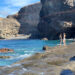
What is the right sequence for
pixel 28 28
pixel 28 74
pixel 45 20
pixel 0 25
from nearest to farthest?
pixel 28 74, pixel 45 20, pixel 0 25, pixel 28 28

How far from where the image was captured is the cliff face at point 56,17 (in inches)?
4151

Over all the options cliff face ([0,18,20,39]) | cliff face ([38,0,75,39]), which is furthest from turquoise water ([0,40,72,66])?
cliff face ([0,18,20,39])

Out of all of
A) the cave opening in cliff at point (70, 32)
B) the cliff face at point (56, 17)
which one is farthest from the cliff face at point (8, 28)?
the cave opening in cliff at point (70, 32)

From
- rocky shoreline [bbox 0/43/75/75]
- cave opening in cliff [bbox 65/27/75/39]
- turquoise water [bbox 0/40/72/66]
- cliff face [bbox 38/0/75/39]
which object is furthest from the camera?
cave opening in cliff [bbox 65/27/75/39]

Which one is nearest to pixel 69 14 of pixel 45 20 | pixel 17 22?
pixel 45 20

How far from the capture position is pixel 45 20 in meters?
126

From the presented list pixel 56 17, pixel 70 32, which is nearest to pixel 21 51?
pixel 70 32

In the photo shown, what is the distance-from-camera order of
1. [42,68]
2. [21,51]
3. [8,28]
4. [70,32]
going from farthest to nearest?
[8,28] → [70,32] → [21,51] → [42,68]

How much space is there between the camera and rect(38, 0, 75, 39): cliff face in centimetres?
10544

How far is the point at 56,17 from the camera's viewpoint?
113000 mm

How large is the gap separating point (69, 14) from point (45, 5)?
970 inches

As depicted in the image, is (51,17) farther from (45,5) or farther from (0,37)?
(0,37)

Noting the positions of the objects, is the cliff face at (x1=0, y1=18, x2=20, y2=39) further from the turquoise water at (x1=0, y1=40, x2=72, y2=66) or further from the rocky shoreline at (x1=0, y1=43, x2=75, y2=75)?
the rocky shoreline at (x1=0, y1=43, x2=75, y2=75)

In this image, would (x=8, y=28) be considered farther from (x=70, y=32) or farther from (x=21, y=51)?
(x=21, y=51)
